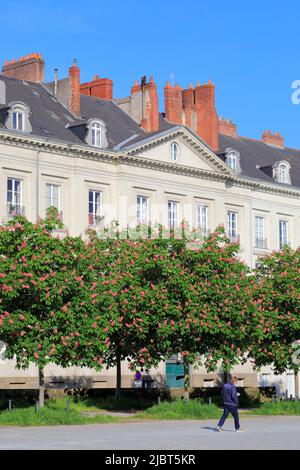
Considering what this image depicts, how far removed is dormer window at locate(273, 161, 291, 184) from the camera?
7800cm

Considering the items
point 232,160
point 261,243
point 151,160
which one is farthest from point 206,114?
point 261,243

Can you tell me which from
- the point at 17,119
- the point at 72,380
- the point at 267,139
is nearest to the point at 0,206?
the point at 17,119

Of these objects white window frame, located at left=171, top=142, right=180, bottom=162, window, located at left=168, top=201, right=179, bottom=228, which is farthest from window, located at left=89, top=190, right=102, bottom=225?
white window frame, located at left=171, top=142, right=180, bottom=162

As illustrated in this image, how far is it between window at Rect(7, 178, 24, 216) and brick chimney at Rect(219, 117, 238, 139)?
1007 inches

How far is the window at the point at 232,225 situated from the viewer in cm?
7219

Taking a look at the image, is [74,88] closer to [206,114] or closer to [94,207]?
[94,207]

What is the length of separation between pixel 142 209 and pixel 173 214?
3.03 metres

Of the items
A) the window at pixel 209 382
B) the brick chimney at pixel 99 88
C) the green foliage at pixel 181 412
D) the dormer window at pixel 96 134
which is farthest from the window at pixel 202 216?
the green foliage at pixel 181 412

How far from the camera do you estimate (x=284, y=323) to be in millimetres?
49875

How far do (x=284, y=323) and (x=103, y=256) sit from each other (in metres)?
9.70

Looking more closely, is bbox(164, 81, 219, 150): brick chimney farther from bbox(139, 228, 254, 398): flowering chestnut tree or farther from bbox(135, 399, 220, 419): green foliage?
bbox(135, 399, 220, 419): green foliage

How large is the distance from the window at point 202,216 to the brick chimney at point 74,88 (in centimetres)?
1044

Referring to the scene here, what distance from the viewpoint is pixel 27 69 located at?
68562 millimetres

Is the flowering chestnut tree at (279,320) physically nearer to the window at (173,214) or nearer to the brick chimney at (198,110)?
the window at (173,214)
